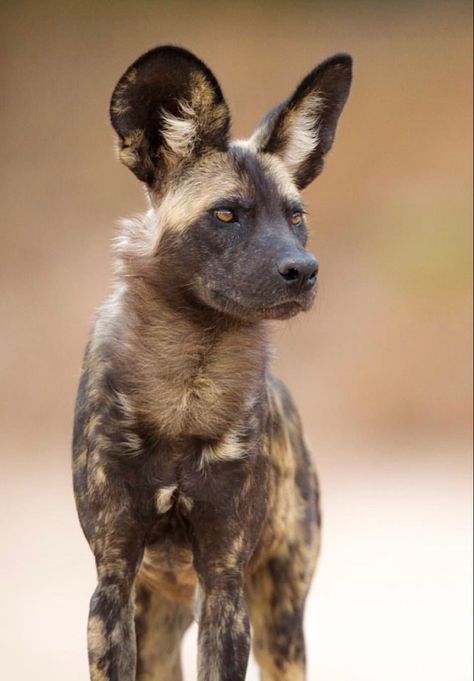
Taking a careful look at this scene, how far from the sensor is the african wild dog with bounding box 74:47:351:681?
179 inches

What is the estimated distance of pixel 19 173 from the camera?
1486 cm

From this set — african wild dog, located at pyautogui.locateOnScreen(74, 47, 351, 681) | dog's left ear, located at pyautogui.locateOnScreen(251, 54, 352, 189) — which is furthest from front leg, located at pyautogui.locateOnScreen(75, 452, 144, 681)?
dog's left ear, located at pyautogui.locateOnScreen(251, 54, 352, 189)

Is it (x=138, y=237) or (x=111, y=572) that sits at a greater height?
(x=138, y=237)

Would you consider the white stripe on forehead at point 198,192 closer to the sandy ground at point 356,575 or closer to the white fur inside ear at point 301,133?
the white fur inside ear at point 301,133

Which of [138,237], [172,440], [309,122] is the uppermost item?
[309,122]

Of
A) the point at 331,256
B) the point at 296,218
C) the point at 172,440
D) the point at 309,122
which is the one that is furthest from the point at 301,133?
the point at 331,256

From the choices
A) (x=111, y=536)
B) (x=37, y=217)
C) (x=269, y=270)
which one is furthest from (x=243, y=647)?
(x=37, y=217)

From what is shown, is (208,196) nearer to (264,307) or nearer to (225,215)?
(225,215)

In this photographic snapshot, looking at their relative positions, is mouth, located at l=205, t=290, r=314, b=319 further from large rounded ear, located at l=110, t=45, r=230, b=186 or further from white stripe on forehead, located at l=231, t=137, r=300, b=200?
large rounded ear, located at l=110, t=45, r=230, b=186

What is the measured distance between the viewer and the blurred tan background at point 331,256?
35.2ft

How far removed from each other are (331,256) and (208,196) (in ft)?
30.4

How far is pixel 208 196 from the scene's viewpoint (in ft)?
15.4

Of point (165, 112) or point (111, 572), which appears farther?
point (165, 112)

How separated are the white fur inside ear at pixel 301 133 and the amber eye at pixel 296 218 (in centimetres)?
23
